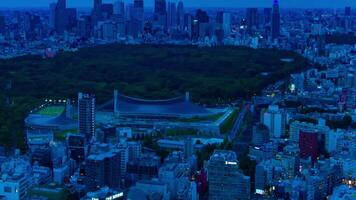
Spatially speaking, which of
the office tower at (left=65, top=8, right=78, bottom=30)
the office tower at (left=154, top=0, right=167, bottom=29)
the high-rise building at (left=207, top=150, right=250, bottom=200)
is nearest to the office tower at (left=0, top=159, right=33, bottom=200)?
the high-rise building at (left=207, top=150, right=250, bottom=200)

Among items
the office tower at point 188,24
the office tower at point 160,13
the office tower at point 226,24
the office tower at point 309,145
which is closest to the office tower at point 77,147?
the office tower at point 309,145

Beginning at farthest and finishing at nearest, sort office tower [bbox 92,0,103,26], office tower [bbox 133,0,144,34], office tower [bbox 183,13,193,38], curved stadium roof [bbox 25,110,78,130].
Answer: office tower [bbox 92,0,103,26], office tower [bbox 133,0,144,34], office tower [bbox 183,13,193,38], curved stadium roof [bbox 25,110,78,130]

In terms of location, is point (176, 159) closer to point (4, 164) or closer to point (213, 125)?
point (4, 164)

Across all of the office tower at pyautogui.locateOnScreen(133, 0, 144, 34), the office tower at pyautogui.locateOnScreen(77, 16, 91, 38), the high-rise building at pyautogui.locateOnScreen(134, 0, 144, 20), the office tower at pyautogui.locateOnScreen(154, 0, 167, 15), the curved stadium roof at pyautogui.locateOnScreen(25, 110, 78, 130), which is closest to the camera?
the curved stadium roof at pyautogui.locateOnScreen(25, 110, 78, 130)

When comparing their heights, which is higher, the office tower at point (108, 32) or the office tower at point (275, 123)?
the office tower at point (108, 32)

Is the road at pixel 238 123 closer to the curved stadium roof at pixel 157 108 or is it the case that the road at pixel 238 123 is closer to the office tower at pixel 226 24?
the curved stadium roof at pixel 157 108

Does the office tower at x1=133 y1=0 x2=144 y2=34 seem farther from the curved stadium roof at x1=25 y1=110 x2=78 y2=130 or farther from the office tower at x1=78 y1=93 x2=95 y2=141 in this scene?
the office tower at x1=78 y1=93 x2=95 y2=141

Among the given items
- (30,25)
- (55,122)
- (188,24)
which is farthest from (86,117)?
(30,25)

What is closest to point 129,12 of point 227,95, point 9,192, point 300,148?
point 227,95
